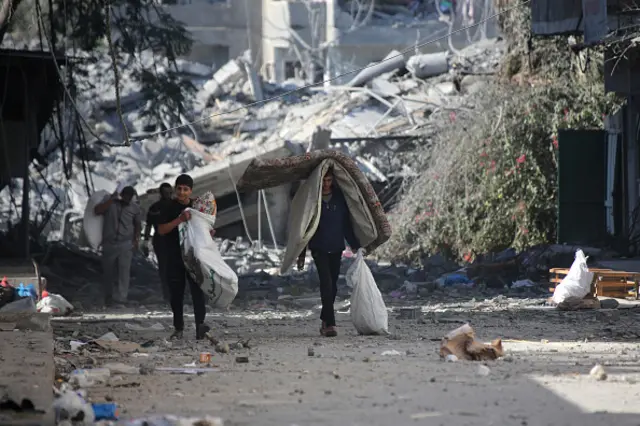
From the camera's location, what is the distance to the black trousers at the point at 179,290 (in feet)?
40.1

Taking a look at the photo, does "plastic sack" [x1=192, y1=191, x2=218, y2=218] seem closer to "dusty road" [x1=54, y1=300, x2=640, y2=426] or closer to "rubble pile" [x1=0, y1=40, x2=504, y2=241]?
"dusty road" [x1=54, y1=300, x2=640, y2=426]

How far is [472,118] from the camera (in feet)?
78.9

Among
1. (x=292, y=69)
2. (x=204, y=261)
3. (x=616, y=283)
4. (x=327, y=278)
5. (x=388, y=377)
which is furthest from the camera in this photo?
(x=292, y=69)

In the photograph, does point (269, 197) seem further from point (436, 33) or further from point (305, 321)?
point (436, 33)

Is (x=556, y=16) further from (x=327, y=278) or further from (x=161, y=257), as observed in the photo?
(x=327, y=278)

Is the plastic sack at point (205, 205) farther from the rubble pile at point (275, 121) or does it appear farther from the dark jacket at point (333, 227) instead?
the rubble pile at point (275, 121)

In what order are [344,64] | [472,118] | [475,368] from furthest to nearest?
[344,64] → [472,118] → [475,368]

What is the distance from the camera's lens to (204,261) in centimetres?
1192

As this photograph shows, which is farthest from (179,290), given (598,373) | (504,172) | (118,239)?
(504,172)

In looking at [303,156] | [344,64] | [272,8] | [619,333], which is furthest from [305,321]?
[272,8]

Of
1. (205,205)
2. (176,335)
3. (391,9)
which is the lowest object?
(176,335)

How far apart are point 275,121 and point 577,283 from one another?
2153 centimetres

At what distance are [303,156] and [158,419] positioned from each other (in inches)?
223

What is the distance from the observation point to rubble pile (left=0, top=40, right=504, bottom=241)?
1160 inches
